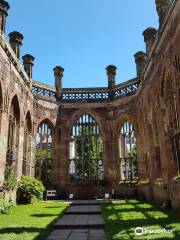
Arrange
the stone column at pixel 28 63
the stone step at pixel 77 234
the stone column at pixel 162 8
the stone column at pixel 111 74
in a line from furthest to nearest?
the stone column at pixel 111 74, the stone column at pixel 28 63, the stone column at pixel 162 8, the stone step at pixel 77 234

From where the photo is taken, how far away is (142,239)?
558 cm

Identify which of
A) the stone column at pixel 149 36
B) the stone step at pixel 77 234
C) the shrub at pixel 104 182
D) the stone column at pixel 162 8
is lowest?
the stone step at pixel 77 234

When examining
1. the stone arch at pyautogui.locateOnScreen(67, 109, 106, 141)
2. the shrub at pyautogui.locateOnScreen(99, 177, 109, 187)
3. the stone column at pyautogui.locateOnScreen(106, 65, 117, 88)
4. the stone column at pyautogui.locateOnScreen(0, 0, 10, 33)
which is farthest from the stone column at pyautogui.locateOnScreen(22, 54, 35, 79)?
the shrub at pyautogui.locateOnScreen(99, 177, 109, 187)

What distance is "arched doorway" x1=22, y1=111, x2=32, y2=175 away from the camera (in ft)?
58.3

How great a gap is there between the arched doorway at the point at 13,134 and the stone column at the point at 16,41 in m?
3.17

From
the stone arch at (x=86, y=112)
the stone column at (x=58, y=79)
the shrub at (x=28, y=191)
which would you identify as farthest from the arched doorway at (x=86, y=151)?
the shrub at (x=28, y=191)

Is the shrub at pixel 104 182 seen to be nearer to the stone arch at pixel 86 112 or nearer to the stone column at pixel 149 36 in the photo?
the stone arch at pixel 86 112

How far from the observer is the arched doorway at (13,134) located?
48.6 ft

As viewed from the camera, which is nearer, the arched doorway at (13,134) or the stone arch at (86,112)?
the arched doorway at (13,134)

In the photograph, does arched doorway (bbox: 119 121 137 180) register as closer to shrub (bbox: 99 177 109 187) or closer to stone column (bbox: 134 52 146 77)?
shrub (bbox: 99 177 109 187)

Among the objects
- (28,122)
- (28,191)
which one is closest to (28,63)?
(28,122)

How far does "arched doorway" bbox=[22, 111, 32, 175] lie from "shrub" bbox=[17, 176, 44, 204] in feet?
4.69

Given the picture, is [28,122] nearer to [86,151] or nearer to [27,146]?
[27,146]

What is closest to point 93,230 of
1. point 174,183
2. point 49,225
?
point 49,225
